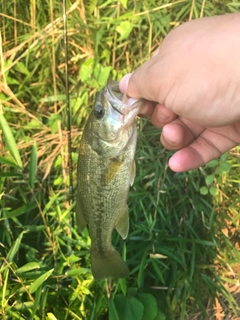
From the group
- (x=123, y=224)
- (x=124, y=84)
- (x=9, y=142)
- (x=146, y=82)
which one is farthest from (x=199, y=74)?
(x=9, y=142)

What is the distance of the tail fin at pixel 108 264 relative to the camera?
5.57 feet

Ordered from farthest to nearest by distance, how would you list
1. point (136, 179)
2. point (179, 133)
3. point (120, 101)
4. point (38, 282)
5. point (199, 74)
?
point (136, 179), point (38, 282), point (179, 133), point (120, 101), point (199, 74)

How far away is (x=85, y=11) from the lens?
2355 millimetres

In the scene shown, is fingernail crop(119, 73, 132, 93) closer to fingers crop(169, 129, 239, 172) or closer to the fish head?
the fish head

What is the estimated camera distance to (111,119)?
4.54 feet

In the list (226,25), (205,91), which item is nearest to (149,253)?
(205,91)

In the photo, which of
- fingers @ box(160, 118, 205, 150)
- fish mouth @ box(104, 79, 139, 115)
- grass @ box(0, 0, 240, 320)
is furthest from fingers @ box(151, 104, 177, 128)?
grass @ box(0, 0, 240, 320)

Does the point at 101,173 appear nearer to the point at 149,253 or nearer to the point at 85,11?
the point at 149,253

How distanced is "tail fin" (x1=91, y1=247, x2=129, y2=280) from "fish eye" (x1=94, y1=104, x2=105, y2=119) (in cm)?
59

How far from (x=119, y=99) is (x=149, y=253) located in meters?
1.04

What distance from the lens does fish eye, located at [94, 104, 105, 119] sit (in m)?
1.39

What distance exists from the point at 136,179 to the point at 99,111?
0.90 metres

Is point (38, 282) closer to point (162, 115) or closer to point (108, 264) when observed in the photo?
point (108, 264)

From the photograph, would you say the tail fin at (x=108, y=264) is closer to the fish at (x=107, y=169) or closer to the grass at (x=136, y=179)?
the fish at (x=107, y=169)
